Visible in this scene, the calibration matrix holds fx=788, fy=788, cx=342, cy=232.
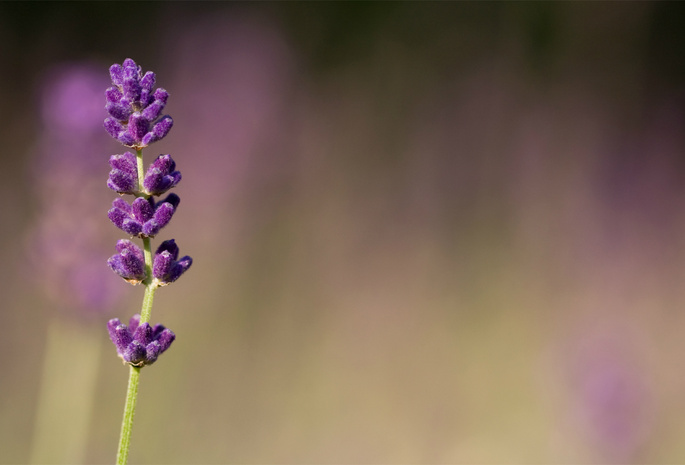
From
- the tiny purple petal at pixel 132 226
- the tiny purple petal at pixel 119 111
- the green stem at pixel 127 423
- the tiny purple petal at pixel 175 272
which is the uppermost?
the tiny purple petal at pixel 119 111

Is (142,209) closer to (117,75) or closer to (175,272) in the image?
(175,272)

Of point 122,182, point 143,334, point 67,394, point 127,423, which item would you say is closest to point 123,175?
point 122,182

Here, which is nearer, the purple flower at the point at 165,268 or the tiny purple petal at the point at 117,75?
the purple flower at the point at 165,268

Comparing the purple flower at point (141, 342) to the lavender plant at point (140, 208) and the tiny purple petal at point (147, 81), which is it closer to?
the lavender plant at point (140, 208)

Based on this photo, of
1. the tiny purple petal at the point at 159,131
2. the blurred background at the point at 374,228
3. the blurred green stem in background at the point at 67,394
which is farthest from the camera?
the blurred background at the point at 374,228

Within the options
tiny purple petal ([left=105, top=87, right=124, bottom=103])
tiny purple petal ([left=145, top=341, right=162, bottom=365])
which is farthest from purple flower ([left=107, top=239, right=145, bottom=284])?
tiny purple petal ([left=105, top=87, right=124, bottom=103])

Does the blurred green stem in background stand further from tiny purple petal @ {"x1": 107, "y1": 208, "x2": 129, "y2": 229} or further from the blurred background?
tiny purple petal @ {"x1": 107, "y1": 208, "x2": 129, "y2": 229}

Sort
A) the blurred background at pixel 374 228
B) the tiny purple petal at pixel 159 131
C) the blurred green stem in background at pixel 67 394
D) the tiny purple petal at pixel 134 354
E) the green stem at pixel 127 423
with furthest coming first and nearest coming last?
1. the blurred background at pixel 374 228
2. the blurred green stem in background at pixel 67 394
3. the tiny purple petal at pixel 159 131
4. the tiny purple petal at pixel 134 354
5. the green stem at pixel 127 423

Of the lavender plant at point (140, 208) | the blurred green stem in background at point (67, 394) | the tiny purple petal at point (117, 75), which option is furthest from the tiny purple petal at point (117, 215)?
the blurred green stem in background at point (67, 394)
